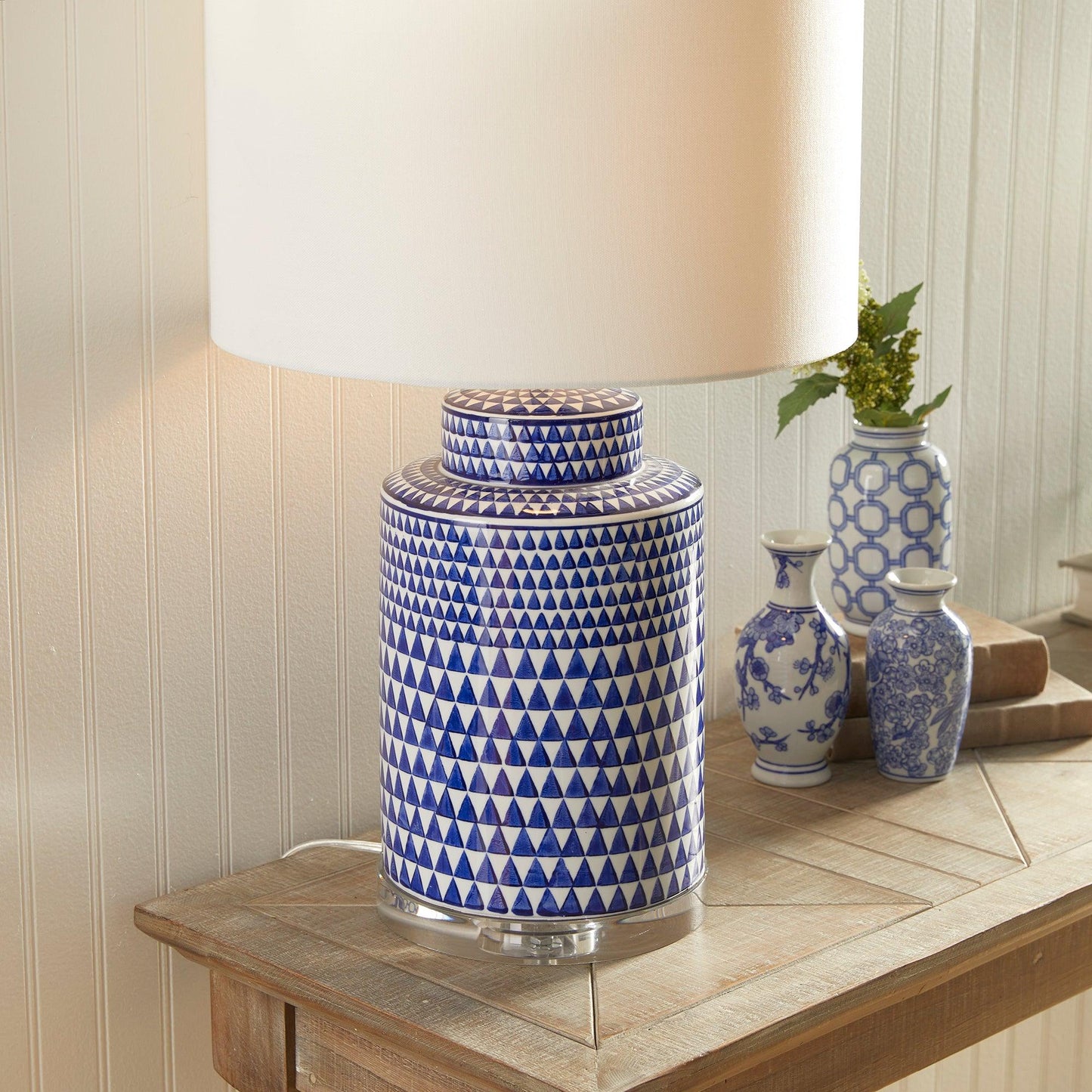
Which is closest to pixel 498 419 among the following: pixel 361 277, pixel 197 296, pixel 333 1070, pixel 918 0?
pixel 361 277

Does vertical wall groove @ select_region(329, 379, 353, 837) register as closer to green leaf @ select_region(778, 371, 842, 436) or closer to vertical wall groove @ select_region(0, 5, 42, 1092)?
vertical wall groove @ select_region(0, 5, 42, 1092)

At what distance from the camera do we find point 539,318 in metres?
0.78

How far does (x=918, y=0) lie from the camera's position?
1494 millimetres

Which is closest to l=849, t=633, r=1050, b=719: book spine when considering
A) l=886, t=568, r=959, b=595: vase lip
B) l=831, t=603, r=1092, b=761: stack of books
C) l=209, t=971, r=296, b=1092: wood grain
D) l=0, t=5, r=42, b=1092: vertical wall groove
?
l=831, t=603, r=1092, b=761: stack of books

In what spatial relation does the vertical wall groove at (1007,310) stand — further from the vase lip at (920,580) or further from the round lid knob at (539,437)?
the round lid knob at (539,437)

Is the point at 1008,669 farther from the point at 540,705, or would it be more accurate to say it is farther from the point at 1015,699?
the point at 540,705

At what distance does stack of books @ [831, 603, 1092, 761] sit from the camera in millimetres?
1335

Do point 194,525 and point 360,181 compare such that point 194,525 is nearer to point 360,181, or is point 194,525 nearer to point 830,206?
point 360,181

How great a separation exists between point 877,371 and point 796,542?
211 millimetres

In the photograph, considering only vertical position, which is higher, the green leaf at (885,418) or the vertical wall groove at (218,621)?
the green leaf at (885,418)

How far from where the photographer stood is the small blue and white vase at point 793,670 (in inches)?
47.9

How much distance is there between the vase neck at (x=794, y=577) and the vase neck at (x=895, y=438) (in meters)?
0.18

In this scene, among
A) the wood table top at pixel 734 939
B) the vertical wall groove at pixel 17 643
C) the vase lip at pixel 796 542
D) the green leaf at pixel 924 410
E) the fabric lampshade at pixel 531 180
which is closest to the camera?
the fabric lampshade at pixel 531 180

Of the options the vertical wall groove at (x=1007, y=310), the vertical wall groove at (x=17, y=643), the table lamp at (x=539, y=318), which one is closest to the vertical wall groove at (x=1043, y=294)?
the vertical wall groove at (x=1007, y=310)
